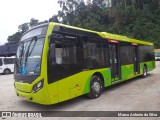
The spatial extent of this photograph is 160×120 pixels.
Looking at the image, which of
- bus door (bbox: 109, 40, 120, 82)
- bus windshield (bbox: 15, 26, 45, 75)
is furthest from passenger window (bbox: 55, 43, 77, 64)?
bus door (bbox: 109, 40, 120, 82)

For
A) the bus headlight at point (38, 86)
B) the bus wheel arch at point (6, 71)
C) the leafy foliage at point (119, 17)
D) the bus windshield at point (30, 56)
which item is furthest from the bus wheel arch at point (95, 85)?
the leafy foliage at point (119, 17)

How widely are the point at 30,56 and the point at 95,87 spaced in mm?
3078

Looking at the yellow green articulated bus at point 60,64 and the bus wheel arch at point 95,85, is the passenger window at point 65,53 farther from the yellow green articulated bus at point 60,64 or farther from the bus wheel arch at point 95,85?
the bus wheel arch at point 95,85

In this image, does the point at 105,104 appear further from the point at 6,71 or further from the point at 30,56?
the point at 6,71

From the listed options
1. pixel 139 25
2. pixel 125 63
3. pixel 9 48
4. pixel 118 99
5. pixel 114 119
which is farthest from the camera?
pixel 139 25

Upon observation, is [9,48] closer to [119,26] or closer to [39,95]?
[39,95]

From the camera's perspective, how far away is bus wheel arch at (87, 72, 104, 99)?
836 cm

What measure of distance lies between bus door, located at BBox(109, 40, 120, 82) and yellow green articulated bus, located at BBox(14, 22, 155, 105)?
0.36ft

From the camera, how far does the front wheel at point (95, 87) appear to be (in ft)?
27.5

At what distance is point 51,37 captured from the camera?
6719 millimetres

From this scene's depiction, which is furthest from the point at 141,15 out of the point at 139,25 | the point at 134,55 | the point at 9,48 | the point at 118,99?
the point at 118,99

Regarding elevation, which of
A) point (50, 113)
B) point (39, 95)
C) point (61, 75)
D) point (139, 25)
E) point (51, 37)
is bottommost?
point (50, 113)

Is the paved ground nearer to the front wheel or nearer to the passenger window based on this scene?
the front wheel

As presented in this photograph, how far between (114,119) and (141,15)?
194 ft
